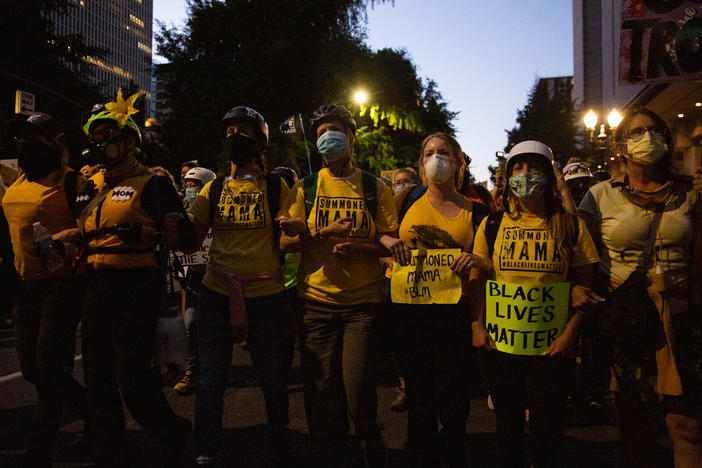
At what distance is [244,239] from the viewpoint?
11.8 feet

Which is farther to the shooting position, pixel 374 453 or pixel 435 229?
pixel 435 229

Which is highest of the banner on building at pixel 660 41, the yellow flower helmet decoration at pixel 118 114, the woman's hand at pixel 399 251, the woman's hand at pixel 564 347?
the banner on building at pixel 660 41

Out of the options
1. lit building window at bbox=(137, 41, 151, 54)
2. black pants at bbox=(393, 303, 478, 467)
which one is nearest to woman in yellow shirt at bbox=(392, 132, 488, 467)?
black pants at bbox=(393, 303, 478, 467)

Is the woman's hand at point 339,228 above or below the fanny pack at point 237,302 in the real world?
above

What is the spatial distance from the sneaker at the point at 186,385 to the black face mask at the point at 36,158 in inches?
105

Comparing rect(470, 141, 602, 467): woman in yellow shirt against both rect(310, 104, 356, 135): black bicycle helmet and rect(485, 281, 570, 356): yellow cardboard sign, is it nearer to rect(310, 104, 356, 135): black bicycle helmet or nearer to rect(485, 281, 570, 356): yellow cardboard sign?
rect(485, 281, 570, 356): yellow cardboard sign

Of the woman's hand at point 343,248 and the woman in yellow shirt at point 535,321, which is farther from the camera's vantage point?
the woman's hand at point 343,248

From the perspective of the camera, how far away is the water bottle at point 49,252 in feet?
11.5

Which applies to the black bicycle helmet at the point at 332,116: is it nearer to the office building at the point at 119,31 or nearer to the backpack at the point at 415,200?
the backpack at the point at 415,200

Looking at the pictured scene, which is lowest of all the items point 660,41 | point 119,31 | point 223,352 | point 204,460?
point 204,460

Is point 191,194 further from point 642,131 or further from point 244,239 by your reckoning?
point 642,131

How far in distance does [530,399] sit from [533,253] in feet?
2.37

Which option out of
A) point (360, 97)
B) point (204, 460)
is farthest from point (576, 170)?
point (360, 97)

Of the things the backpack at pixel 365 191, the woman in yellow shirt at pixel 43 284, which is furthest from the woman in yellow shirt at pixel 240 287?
the woman in yellow shirt at pixel 43 284
